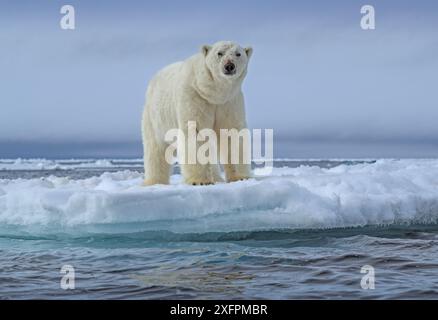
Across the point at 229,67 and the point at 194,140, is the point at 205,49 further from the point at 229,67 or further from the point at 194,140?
the point at 194,140

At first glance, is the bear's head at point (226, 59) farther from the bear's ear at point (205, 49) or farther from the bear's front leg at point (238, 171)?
the bear's front leg at point (238, 171)

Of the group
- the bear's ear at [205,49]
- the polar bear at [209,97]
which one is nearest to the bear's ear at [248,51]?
the polar bear at [209,97]

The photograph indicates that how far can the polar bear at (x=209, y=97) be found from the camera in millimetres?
7809

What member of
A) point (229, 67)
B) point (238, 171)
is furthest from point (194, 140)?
point (229, 67)

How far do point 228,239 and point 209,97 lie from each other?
2.01 m

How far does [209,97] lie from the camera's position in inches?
313

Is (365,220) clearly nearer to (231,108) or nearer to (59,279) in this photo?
(231,108)

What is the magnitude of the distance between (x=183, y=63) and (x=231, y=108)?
1049 millimetres

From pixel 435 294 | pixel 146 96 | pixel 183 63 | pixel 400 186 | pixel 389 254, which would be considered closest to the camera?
pixel 435 294

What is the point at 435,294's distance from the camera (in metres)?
4.50

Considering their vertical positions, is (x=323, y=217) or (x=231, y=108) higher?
(x=231, y=108)
